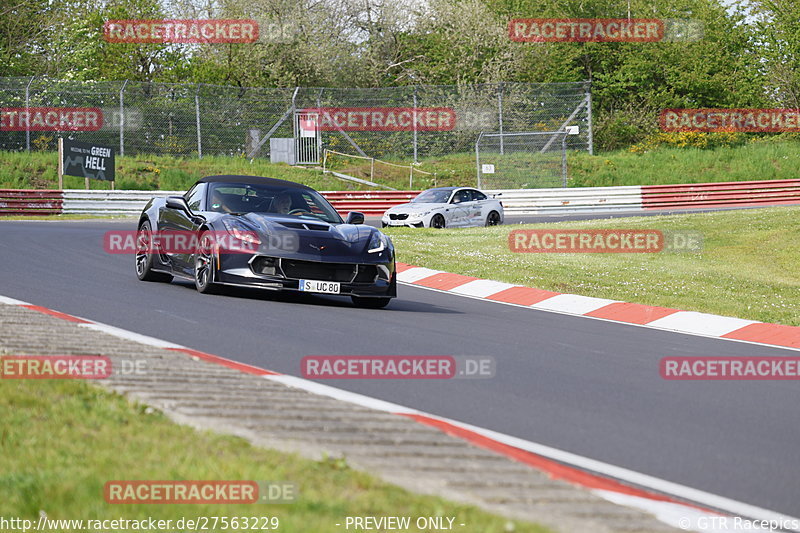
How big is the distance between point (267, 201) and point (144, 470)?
855cm

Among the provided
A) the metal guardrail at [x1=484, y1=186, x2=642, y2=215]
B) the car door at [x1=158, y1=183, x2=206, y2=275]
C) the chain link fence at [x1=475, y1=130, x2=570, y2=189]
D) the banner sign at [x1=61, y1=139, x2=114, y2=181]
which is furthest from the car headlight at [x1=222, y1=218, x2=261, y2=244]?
the chain link fence at [x1=475, y1=130, x2=570, y2=189]

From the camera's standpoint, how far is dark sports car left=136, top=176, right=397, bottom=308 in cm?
1125

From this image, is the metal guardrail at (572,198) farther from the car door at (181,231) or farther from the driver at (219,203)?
the driver at (219,203)

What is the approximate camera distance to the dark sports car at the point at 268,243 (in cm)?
1125

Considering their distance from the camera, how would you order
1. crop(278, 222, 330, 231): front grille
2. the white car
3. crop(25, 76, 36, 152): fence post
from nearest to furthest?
1. crop(278, 222, 330, 231): front grille
2. the white car
3. crop(25, 76, 36, 152): fence post

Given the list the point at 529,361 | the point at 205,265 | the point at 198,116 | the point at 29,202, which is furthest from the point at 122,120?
the point at 529,361

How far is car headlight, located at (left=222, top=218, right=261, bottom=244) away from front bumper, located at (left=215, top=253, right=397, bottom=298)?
0.19 m

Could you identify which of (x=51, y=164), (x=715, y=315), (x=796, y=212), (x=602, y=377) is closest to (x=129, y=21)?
(x=51, y=164)

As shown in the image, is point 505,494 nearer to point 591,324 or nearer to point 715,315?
point 591,324

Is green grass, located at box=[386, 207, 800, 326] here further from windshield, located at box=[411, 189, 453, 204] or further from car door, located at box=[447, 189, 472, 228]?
windshield, located at box=[411, 189, 453, 204]

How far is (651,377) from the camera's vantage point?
808cm

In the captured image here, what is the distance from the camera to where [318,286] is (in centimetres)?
1134

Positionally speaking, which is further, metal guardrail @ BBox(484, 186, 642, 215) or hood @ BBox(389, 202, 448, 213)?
metal guardrail @ BBox(484, 186, 642, 215)

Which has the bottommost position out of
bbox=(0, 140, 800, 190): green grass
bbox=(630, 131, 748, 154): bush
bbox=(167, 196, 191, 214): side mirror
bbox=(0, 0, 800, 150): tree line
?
bbox=(167, 196, 191, 214): side mirror
